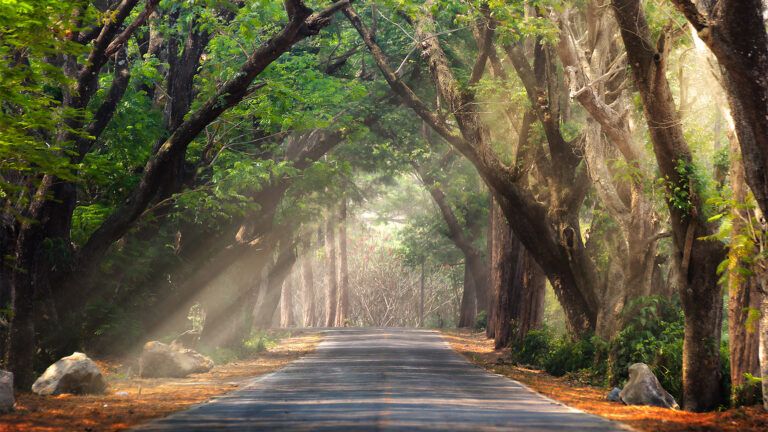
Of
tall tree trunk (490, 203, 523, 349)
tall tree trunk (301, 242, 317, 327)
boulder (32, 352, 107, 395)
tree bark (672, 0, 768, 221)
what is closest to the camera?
tree bark (672, 0, 768, 221)

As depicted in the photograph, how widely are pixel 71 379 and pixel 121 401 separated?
5.34 feet

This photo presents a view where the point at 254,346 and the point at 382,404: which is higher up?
the point at 254,346

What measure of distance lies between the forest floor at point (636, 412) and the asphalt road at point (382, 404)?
0.51 metres

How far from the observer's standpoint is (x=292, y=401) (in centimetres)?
1514

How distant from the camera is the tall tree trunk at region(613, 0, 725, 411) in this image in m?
15.1

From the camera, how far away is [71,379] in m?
17.0

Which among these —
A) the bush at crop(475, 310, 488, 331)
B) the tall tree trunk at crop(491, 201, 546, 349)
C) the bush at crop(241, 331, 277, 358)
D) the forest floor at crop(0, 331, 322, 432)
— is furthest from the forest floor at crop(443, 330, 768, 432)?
A: the bush at crop(475, 310, 488, 331)

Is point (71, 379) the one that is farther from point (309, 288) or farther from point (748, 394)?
point (309, 288)

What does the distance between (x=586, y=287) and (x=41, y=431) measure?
→ 14.4m

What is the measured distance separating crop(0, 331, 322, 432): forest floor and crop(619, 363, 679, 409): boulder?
704 cm

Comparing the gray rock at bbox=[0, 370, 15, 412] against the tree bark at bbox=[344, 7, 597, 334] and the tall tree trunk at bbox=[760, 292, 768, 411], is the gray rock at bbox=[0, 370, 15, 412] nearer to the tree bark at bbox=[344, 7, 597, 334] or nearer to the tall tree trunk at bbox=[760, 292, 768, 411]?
the tall tree trunk at bbox=[760, 292, 768, 411]

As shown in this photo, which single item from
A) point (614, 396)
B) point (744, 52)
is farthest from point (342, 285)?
point (744, 52)

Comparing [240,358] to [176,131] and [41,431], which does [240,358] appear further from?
[41,431]

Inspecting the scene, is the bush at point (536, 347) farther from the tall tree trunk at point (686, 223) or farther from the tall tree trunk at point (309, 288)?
the tall tree trunk at point (309, 288)
